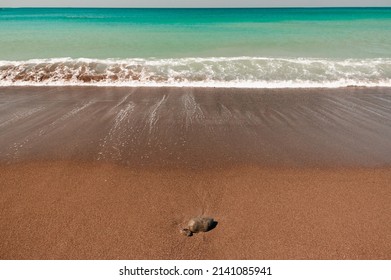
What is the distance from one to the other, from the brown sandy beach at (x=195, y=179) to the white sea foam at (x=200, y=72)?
89.8 inches

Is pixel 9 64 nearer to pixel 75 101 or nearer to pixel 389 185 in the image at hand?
pixel 75 101

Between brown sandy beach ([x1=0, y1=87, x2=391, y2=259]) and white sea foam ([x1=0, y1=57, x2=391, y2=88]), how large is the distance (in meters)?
2.28

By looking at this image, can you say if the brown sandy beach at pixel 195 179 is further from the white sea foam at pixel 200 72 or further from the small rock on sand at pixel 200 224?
the white sea foam at pixel 200 72

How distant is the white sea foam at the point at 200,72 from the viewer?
1006 centimetres

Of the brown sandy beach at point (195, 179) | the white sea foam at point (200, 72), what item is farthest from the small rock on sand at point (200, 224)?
the white sea foam at point (200, 72)

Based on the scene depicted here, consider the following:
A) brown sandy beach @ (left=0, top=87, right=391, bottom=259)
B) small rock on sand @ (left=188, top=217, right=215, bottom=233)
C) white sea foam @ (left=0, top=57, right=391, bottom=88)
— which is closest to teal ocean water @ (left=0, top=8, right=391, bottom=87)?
white sea foam @ (left=0, top=57, right=391, bottom=88)

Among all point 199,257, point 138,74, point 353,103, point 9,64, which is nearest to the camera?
point 199,257

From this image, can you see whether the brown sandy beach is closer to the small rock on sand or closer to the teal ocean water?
the small rock on sand

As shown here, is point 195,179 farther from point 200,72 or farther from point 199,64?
point 199,64

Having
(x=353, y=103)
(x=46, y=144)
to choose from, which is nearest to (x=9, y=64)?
(x=46, y=144)

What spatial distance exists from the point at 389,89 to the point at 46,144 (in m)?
11.4

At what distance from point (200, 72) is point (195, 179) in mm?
7432

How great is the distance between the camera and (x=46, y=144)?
5.80m

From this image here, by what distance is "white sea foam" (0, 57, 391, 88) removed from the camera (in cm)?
1006
